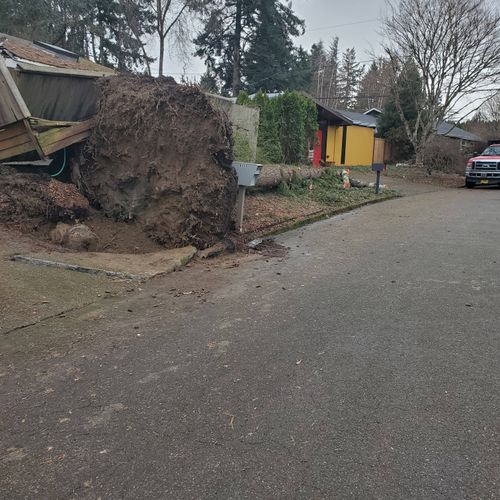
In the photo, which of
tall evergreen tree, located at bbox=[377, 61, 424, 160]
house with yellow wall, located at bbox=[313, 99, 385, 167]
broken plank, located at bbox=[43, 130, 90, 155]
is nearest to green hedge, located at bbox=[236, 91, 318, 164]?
house with yellow wall, located at bbox=[313, 99, 385, 167]

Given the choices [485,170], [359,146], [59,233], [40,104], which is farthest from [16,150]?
[359,146]

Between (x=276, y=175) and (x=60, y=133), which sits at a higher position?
(x=60, y=133)

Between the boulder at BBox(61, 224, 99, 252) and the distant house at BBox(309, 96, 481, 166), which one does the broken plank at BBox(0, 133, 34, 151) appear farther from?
the distant house at BBox(309, 96, 481, 166)

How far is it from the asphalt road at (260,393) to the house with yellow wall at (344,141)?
71.1 feet

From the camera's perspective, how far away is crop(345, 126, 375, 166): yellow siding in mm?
30000

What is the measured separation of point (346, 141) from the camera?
2955 centimetres

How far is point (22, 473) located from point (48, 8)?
2816cm

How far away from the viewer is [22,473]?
2.50 m

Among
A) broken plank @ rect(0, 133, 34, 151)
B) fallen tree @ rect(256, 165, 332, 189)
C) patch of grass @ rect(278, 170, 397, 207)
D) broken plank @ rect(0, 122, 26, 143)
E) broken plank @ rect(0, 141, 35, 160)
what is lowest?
→ patch of grass @ rect(278, 170, 397, 207)

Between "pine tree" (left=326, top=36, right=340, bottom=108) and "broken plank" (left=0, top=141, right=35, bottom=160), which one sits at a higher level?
"pine tree" (left=326, top=36, right=340, bottom=108)

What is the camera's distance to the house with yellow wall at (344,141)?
2704 cm

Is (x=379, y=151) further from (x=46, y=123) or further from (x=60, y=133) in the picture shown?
(x=46, y=123)

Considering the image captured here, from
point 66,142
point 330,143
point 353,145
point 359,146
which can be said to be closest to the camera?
point 66,142

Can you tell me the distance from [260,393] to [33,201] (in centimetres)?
581
